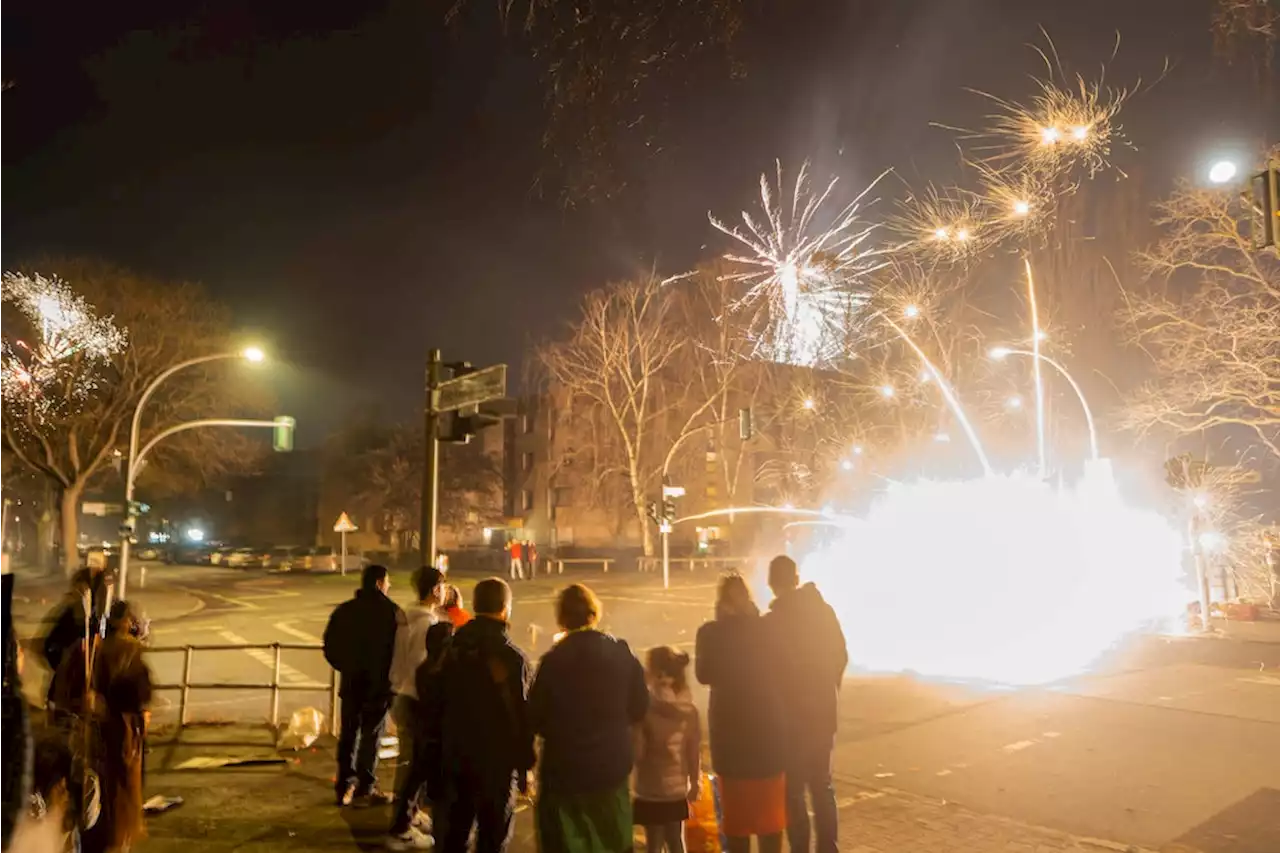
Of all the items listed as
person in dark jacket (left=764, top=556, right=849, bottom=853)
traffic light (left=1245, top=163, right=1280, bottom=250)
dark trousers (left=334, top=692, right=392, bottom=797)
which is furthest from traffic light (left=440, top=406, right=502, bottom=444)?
traffic light (left=1245, top=163, right=1280, bottom=250)

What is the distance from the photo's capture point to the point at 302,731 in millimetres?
8586

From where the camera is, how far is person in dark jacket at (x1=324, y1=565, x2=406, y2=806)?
6.45 metres

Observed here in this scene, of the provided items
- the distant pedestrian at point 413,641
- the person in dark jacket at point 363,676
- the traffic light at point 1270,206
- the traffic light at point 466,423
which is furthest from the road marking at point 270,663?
the traffic light at point 1270,206

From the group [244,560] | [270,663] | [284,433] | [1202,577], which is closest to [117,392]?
[284,433]

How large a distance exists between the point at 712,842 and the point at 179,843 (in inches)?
135

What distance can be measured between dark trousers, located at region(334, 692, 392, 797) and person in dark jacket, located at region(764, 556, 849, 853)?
3037mm

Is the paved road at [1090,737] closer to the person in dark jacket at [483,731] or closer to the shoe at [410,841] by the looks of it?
the shoe at [410,841]

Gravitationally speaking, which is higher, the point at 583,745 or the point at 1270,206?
the point at 1270,206

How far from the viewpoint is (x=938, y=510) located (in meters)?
20.8

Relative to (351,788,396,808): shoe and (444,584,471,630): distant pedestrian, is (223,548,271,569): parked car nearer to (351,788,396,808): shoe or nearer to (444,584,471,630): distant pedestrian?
(444,584,471,630): distant pedestrian

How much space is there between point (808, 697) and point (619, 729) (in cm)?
157

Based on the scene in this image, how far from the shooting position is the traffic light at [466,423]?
873cm

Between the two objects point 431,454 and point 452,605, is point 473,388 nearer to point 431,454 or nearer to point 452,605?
point 431,454

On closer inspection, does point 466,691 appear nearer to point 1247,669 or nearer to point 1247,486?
point 1247,669
